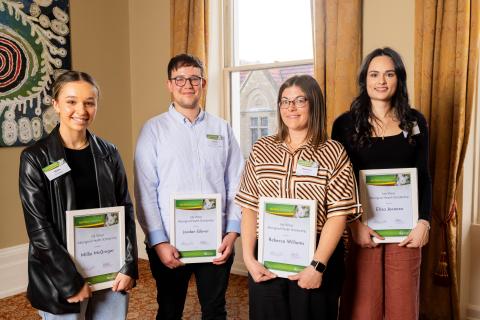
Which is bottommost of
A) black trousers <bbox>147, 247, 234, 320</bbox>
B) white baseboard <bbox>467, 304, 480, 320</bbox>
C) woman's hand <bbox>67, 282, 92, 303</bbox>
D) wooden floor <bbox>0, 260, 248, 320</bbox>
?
wooden floor <bbox>0, 260, 248, 320</bbox>

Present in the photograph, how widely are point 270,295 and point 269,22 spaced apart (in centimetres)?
274

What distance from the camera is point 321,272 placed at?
1.69 meters

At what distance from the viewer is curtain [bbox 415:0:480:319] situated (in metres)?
2.60

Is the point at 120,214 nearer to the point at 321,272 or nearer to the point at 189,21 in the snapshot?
the point at 321,272

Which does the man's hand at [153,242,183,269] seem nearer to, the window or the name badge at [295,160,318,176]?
the name badge at [295,160,318,176]

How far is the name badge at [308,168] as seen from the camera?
1711 mm

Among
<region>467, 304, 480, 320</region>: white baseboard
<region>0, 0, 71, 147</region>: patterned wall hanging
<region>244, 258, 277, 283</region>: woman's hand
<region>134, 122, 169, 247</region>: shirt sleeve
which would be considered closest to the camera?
<region>244, 258, 277, 283</region>: woman's hand

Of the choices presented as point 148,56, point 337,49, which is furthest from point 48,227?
point 148,56

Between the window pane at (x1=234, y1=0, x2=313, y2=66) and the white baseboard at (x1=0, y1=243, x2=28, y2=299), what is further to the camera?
the window pane at (x1=234, y1=0, x2=313, y2=66)

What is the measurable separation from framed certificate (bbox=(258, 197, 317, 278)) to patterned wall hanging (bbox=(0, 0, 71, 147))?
102 inches

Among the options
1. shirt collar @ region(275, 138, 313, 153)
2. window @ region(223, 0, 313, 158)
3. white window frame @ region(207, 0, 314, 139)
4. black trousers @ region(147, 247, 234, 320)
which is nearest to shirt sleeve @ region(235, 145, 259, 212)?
shirt collar @ region(275, 138, 313, 153)

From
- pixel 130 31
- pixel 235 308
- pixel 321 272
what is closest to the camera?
pixel 321 272

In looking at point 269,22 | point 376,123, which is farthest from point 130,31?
point 376,123

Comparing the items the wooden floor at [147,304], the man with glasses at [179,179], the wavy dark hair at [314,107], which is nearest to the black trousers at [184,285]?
the man with glasses at [179,179]
